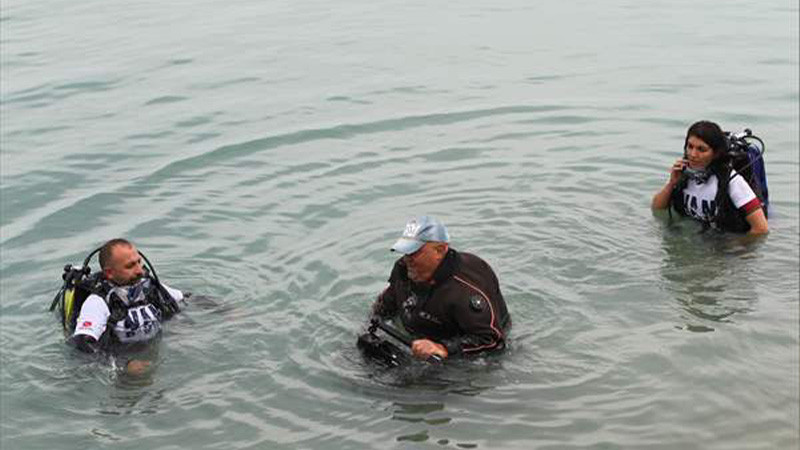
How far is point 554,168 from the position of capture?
521 inches

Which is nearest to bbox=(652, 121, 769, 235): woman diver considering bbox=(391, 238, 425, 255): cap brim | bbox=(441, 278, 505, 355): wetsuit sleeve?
bbox=(441, 278, 505, 355): wetsuit sleeve

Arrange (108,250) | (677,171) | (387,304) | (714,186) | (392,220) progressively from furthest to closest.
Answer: (392,220) → (677,171) → (714,186) → (387,304) → (108,250)

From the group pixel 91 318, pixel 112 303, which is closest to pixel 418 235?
pixel 112 303

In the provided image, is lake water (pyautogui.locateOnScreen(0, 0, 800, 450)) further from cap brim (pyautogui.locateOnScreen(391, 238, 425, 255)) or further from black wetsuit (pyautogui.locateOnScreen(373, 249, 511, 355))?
A: cap brim (pyautogui.locateOnScreen(391, 238, 425, 255))

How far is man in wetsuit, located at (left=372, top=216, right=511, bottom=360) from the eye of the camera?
25.5ft

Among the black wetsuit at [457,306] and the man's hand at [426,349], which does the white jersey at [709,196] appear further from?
the man's hand at [426,349]

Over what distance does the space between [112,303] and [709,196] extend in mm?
5723

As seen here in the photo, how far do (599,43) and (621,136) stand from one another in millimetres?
5960

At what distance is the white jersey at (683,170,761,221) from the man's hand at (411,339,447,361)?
4.08 meters

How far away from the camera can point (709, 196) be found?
10750 mm

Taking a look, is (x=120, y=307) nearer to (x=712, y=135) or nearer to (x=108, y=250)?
(x=108, y=250)

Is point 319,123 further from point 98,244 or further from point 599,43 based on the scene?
point 599,43

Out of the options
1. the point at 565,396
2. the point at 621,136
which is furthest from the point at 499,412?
the point at 621,136

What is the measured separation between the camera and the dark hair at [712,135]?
10.3 m
